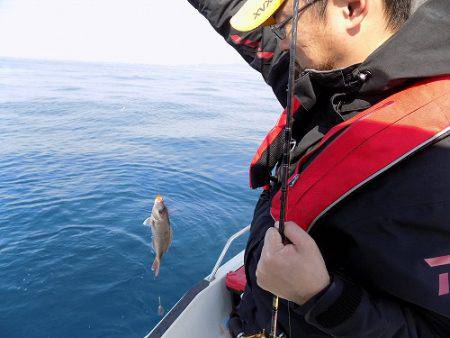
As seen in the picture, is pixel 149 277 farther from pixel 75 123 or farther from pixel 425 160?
pixel 75 123

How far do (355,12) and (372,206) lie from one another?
2.23 ft

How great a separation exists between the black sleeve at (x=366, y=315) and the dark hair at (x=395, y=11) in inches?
36.7

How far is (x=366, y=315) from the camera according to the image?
106 cm

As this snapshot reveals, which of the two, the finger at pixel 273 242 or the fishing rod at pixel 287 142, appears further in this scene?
the fishing rod at pixel 287 142

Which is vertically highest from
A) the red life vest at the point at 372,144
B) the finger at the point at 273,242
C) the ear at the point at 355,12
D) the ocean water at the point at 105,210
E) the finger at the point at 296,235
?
the ear at the point at 355,12

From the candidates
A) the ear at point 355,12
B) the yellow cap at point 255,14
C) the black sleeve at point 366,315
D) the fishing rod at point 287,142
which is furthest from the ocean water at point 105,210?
the ear at point 355,12

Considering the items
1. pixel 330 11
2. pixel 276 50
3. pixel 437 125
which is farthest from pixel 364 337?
pixel 276 50

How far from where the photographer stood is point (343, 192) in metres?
1.10

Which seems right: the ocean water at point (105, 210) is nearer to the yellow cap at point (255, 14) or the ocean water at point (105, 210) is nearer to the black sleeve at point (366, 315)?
the black sleeve at point (366, 315)

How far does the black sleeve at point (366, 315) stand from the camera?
3.47ft

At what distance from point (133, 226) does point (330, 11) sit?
5.89 metres

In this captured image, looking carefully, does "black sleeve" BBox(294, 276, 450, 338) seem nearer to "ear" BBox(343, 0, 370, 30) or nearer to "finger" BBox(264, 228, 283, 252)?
"finger" BBox(264, 228, 283, 252)

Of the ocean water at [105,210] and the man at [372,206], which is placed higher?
the man at [372,206]

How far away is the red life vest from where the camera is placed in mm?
1035
